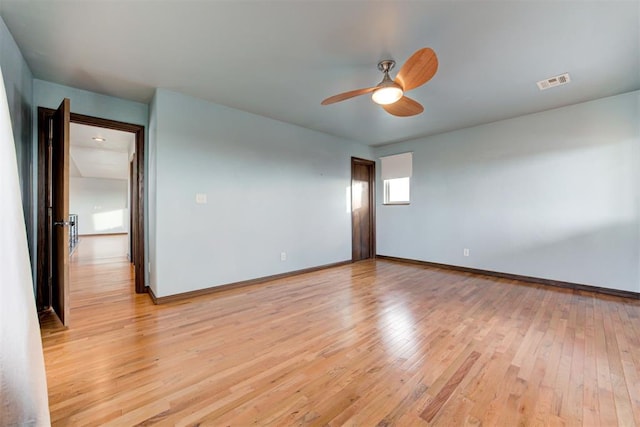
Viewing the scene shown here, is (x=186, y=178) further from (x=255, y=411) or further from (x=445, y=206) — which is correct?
(x=445, y=206)

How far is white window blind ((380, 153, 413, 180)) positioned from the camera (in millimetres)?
5223

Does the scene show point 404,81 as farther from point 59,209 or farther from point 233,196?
point 59,209

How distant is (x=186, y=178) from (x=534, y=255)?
4838mm

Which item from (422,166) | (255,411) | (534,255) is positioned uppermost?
(422,166)

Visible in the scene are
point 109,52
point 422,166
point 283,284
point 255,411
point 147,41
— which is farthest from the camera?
point 422,166

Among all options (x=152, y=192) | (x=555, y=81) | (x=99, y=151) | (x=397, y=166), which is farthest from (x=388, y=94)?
(x=99, y=151)

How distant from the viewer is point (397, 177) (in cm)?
541

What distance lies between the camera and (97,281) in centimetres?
391

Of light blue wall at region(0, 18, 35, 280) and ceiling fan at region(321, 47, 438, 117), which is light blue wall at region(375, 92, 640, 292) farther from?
light blue wall at region(0, 18, 35, 280)

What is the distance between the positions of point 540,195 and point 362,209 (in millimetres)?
2933

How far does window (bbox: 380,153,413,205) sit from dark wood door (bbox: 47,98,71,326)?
4.86 m

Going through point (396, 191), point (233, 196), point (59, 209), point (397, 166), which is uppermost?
point (397, 166)

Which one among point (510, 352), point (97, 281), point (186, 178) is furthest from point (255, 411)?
point (97, 281)

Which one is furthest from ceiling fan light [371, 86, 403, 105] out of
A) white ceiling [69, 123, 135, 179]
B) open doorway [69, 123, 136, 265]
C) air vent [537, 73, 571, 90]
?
open doorway [69, 123, 136, 265]
